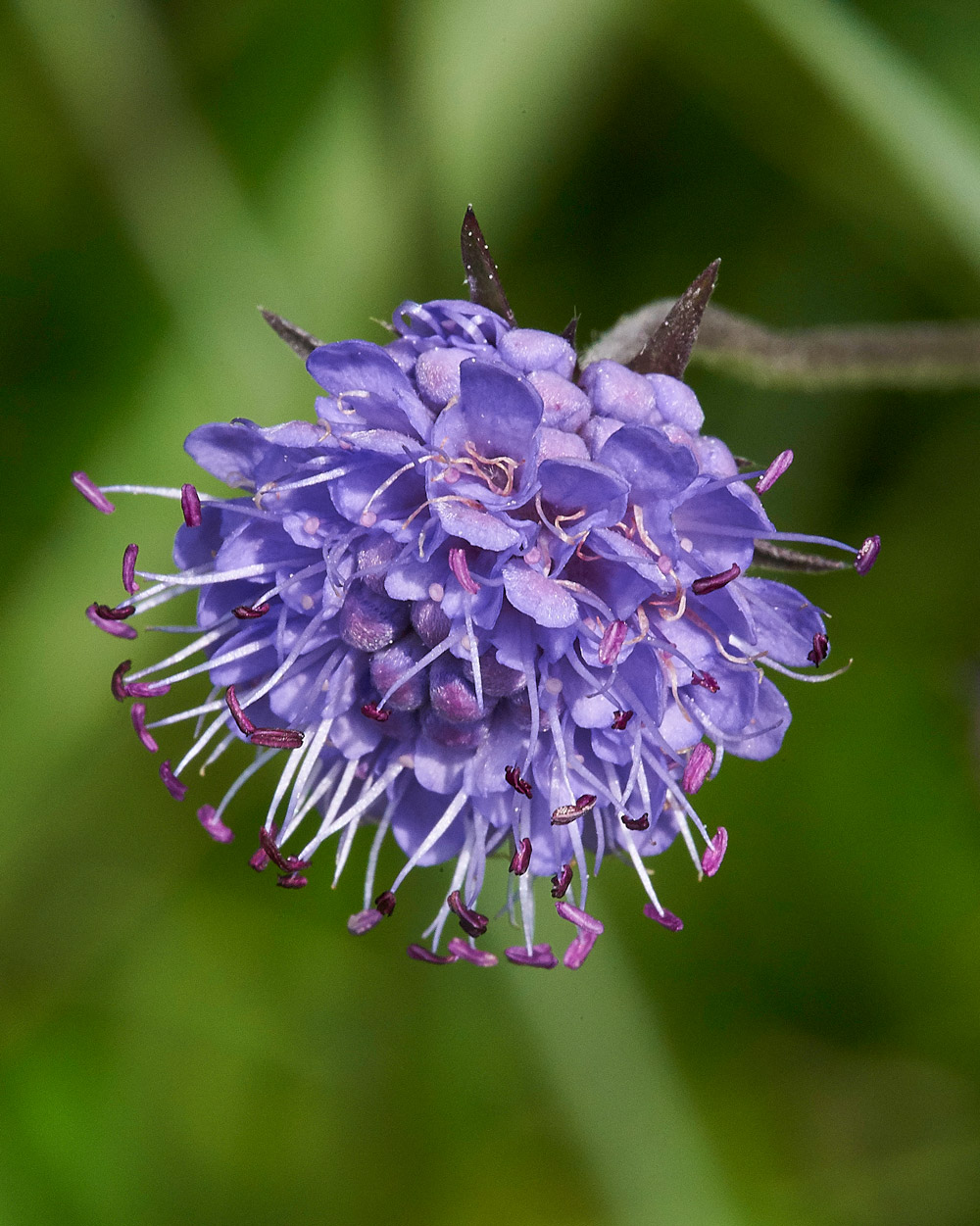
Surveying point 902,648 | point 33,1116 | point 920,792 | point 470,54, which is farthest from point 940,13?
point 33,1116

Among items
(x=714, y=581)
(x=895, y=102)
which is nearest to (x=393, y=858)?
(x=714, y=581)

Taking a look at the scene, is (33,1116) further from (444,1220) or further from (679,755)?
(679,755)

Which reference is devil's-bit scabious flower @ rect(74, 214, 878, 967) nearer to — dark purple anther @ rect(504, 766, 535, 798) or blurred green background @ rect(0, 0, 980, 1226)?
dark purple anther @ rect(504, 766, 535, 798)

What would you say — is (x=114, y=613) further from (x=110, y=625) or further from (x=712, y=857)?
(x=712, y=857)

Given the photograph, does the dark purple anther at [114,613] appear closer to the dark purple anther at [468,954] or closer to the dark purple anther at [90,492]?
the dark purple anther at [90,492]

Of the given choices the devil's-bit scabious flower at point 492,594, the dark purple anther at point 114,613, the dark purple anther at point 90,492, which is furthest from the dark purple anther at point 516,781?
the dark purple anther at point 90,492

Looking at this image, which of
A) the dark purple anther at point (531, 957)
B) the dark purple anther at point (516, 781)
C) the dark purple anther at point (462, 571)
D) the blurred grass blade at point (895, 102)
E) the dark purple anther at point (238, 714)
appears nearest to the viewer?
the dark purple anther at point (462, 571)

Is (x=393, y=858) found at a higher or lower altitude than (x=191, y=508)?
lower

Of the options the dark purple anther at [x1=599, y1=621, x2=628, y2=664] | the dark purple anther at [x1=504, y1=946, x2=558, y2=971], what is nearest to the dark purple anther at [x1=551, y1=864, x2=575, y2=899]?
the dark purple anther at [x1=504, y1=946, x2=558, y2=971]
